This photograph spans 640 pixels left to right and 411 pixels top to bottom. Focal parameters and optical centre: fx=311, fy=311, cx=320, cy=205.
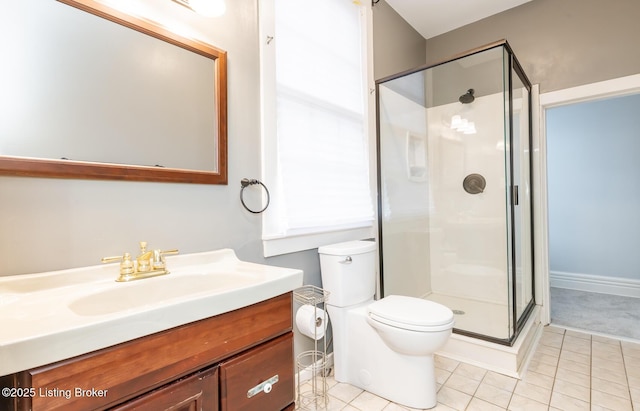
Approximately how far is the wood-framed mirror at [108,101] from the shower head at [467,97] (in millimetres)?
2062

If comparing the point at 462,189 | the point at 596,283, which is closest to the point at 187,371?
the point at 462,189

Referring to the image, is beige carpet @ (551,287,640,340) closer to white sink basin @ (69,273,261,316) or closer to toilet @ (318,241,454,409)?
toilet @ (318,241,454,409)

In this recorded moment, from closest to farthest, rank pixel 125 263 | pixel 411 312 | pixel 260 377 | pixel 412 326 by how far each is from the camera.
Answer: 1. pixel 260 377
2. pixel 125 263
3. pixel 412 326
4. pixel 411 312

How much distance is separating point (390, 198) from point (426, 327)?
1270mm

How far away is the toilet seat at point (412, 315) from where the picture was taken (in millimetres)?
1493

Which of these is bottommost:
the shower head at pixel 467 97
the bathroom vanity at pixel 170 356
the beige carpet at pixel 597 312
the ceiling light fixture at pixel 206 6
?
the beige carpet at pixel 597 312

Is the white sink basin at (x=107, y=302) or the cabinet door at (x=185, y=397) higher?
the white sink basin at (x=107, y=302)

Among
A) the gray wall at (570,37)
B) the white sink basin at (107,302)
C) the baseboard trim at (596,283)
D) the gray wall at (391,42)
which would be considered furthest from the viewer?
the baseboard trim at (596,283)

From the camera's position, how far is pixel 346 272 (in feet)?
5.94

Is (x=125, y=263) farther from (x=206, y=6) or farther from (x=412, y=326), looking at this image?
(x=412, y=326)

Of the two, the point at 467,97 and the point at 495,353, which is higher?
the point at 467,97

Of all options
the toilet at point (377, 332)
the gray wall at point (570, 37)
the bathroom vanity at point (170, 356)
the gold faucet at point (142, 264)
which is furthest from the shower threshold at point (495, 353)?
the gray wall at point (570, 37)

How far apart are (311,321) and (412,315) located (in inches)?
20.1

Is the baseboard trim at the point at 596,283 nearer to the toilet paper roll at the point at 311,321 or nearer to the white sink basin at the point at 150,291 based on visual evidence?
the toilet paper roll at the point at 311,321
